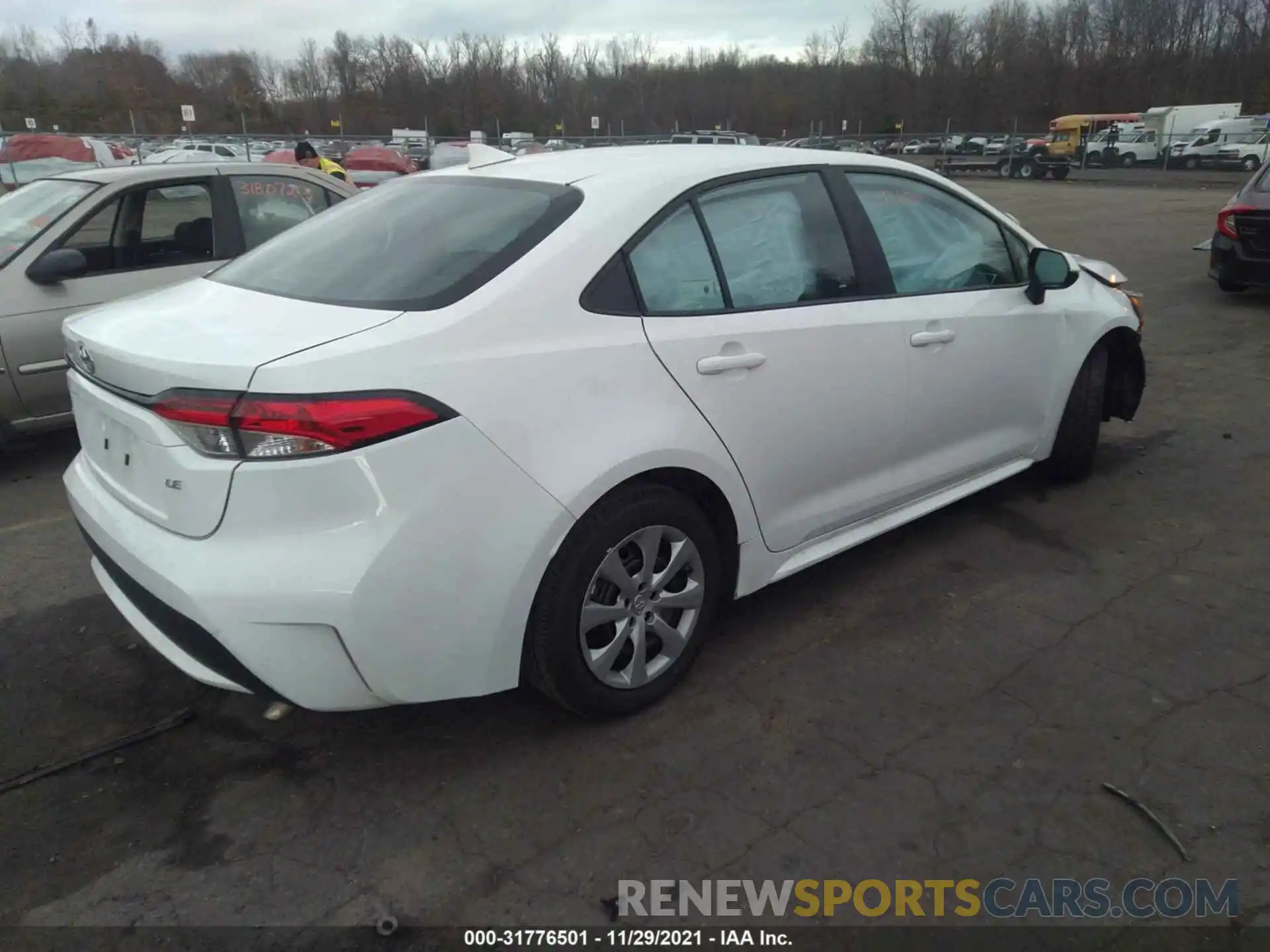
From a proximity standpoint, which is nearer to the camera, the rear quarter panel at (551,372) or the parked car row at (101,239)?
the rear quarter panel at (551,372)

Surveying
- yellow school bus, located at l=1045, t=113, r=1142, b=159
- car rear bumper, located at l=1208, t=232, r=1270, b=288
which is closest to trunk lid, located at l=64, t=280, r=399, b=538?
car rear bumper, located at l=1208, t=232, r=1270, b=288

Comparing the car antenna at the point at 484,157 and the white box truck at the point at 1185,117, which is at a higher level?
the white box truck at the point at 1185,117

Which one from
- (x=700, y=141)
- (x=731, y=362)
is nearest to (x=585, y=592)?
(x=731, y=362)

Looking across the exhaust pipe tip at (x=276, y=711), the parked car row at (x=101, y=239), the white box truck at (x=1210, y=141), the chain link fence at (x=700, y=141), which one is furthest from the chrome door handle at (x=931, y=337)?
the white box truck at (x=1210, y=141)

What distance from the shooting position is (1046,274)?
13.3ft

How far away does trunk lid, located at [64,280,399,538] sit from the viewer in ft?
7.54

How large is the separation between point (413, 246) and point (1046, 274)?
275 centimetres

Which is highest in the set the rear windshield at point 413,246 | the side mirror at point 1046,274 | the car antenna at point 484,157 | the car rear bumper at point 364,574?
the car antenna at point 484,157

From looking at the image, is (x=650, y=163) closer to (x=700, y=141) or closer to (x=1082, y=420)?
(x=1082, y=420)

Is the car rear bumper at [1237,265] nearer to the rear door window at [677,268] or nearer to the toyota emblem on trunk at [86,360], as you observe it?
the rear door window at [677,268]

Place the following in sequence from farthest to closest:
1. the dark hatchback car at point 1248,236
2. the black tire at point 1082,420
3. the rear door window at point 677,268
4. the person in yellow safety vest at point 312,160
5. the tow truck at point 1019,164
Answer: the tow truck at point 1019,164, the person in yellow safety vest at point 312,160, the dark hatchback car at point 1248,236, the black tire at point 1082,420, the rear door window at point 677,268

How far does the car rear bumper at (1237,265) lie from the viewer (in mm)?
8898

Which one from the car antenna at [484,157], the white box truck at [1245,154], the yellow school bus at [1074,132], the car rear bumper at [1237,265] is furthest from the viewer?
the yellow school bus at [1074,132]

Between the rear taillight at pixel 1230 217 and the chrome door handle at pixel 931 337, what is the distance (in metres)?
7.08
